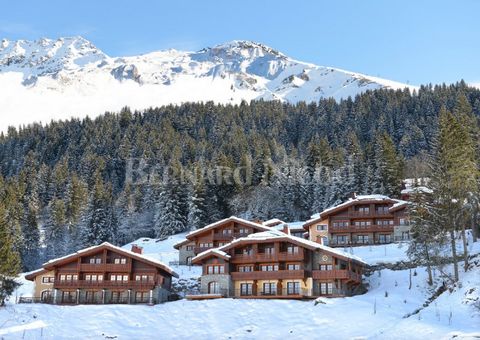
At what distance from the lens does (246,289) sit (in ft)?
209

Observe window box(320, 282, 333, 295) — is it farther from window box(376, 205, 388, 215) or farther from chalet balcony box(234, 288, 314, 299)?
window box(376, 205, 388, 215)

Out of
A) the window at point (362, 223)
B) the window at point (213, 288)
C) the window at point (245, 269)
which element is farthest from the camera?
the window at point (362, 223)

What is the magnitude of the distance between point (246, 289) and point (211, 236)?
17.8 meters

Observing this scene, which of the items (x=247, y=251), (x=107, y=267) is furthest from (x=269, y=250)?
(x=107, y=267)

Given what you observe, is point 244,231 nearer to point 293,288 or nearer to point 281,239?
point 281,239

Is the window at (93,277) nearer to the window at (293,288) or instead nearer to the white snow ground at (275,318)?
the white snow ground at (275,318)

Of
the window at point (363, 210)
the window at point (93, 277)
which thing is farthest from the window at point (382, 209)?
the window at point (93, 277)

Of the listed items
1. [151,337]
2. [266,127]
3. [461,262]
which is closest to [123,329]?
[151,337]

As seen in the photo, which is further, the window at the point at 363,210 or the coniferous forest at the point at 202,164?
the coniferous forest at the point at 202,164

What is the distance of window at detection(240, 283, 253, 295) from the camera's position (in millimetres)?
63375

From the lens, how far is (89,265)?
65875 millimetres

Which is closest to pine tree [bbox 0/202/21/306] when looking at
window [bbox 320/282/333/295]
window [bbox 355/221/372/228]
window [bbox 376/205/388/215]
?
window [bbox 320/282/333/295]

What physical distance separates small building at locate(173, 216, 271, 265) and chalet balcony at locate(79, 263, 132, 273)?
1491 centimetres

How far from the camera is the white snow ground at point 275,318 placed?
46.9m
